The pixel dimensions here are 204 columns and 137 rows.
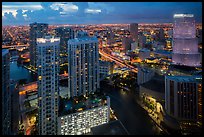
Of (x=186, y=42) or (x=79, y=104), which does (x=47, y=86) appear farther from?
(x=186, y=42)

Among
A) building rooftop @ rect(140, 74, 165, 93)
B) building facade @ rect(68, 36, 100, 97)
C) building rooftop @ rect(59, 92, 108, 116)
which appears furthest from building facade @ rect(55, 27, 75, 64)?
building rooftop @ rect(59, 92, 108, 116)

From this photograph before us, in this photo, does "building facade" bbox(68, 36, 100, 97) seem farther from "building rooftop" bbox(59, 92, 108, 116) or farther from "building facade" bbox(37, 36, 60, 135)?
"building facade" bbox(37, 36, 60, 135)

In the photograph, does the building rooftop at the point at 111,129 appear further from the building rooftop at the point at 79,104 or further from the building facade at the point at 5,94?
the building facade at the point at 5,94

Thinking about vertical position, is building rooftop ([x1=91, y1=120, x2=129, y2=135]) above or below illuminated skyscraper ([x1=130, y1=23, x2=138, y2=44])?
below

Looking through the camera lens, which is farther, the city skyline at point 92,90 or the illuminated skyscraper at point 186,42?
the illuminated skyscraper at point 186,42

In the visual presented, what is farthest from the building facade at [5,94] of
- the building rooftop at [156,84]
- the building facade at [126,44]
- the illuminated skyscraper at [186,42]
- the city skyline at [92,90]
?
the building facade at [126,44]
